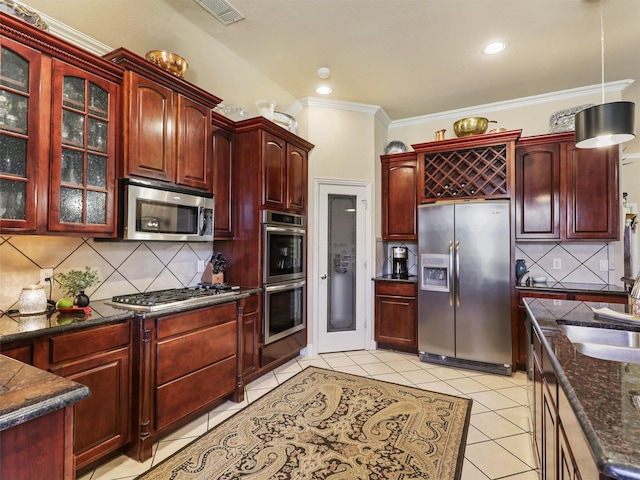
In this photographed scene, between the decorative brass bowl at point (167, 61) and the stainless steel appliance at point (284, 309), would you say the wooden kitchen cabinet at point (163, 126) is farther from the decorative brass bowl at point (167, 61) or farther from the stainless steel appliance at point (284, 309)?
the stainless steel appliance at point (284, 309)

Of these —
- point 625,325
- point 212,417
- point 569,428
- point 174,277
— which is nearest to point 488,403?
point 625,325

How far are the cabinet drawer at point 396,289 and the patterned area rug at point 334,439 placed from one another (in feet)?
3.94

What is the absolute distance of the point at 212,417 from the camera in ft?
8.06

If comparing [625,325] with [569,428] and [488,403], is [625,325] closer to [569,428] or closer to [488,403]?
[569,428]

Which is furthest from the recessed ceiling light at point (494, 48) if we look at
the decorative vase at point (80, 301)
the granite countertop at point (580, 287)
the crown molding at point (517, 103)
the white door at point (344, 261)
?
the decorative vase at point (80, 301)

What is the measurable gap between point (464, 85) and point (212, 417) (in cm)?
400

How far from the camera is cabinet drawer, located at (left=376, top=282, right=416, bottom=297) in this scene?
3846mm

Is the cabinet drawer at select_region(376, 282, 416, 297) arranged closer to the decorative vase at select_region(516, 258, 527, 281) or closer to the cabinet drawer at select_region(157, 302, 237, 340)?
the decorative vase at select_region(516, 258, 527, 281)

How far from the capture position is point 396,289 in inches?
155

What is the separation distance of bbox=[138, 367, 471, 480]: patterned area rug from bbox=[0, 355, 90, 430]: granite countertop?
1.24 metres

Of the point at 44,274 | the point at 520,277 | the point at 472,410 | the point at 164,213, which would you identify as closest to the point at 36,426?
the point at 44,274

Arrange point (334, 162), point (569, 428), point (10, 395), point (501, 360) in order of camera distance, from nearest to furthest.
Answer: point (10, 395), point (569, 428), point (501, 360), point (334, 162)

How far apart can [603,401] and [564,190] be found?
3.14 meters

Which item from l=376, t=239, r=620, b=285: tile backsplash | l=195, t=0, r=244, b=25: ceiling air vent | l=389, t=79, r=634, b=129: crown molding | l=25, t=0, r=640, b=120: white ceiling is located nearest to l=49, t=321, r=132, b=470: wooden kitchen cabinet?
l=25, t=0, r=640, b=120: white ceiling
